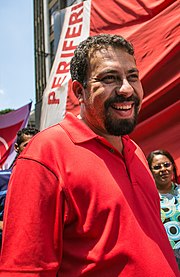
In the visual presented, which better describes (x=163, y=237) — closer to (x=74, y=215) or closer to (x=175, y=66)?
(x=74, y=215)

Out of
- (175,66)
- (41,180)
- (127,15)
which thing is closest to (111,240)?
(41,180)

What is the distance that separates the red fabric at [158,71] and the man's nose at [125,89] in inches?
88.3

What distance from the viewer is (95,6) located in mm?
4602

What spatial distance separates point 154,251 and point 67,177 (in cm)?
31

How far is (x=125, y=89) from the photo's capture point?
135cm

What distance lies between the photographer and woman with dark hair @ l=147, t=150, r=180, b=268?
9.05 feet

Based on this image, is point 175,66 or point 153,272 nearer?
point 153,272

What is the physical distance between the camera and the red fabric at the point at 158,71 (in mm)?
3723

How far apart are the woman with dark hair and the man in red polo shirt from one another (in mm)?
1433

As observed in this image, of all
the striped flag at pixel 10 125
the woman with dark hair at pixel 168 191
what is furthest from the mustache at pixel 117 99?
the striped flag at pixel 10 125

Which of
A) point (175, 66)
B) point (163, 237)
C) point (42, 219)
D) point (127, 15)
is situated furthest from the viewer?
point (127, 15)

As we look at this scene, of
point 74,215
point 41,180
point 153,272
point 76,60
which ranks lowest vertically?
point 153,272

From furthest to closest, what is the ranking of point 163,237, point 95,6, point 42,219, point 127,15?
point 95,6
point 127,15
point 163,237
point 42,219

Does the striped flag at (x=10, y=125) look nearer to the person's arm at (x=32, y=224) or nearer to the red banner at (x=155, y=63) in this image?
the red banner at (x=155, y=63)
